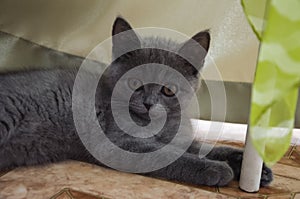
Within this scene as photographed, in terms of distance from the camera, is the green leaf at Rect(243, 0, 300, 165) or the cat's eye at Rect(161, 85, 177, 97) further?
the cat's eye at Rect(161, 85, 177, 97)

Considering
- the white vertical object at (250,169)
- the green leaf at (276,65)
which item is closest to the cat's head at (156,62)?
the white vertical object at (250,169)

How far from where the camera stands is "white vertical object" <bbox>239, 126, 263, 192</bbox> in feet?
3.07

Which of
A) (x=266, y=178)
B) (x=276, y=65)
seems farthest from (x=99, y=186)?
(x=276, y=65)

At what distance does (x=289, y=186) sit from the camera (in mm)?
1065

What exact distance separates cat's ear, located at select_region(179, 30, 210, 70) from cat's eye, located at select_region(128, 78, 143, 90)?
0.53 feet

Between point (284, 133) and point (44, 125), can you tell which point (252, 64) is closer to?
point (44, 125)

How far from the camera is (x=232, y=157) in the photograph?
109 centimetres

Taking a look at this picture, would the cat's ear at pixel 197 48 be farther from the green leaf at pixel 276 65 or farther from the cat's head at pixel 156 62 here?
the green leaf at pixel 276 65

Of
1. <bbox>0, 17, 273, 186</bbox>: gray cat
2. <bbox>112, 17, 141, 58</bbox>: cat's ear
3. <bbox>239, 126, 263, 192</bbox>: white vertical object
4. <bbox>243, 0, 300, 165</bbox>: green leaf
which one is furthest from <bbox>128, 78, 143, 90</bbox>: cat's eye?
<bbox>243, 0, 300, 165</bbox>: green leaf

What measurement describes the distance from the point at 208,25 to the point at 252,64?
0.22 m

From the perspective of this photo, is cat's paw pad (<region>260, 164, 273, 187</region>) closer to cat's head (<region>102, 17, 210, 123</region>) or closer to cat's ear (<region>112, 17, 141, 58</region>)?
cat's head (<region>102, 17, 210, 123</region>)

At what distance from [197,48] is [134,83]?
0.21 metres

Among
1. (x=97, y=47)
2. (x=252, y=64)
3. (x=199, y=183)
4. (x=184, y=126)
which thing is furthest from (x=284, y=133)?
(x=97, y=47)

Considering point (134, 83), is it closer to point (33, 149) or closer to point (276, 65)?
point (33, 149)
